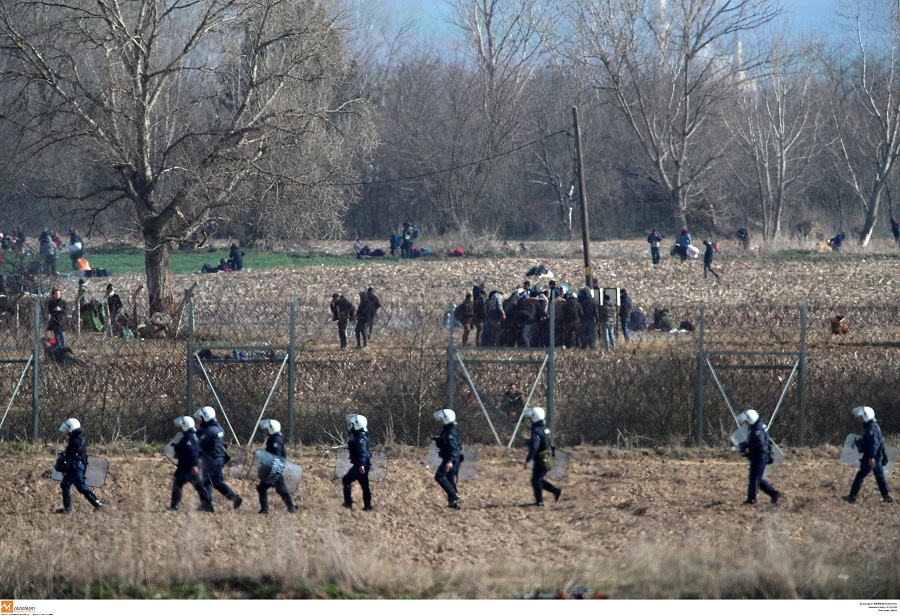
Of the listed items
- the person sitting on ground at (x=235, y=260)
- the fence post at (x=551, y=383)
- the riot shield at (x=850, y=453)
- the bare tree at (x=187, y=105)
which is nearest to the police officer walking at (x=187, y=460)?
the fence post at (x=551, y=383)

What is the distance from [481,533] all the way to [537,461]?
47.6 inches

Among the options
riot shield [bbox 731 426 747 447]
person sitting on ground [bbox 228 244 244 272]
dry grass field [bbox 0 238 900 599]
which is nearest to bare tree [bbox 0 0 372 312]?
person sitting on ground [bbox 228 244 244 272]

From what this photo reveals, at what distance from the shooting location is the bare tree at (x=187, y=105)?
24844mm

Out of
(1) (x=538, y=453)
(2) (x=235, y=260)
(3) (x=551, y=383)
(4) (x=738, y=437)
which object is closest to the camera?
(1) (x=538, y=453)

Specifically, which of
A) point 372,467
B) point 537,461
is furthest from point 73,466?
point 537,461

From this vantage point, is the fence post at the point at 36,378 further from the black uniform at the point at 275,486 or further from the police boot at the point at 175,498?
the black uniform at the point at 275,486

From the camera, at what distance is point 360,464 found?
11516 millimetres

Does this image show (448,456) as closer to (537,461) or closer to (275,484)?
(537,461)

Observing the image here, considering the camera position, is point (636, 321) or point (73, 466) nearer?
point (73, 466)

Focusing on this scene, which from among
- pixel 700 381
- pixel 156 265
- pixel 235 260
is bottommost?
pixel 700 381

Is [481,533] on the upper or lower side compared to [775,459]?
lower

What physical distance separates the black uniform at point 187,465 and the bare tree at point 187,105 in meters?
14.0

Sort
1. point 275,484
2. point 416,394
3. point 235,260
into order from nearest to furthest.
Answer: point 275,484 → point 416,394 → point 235,260

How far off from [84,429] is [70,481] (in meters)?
3.55
